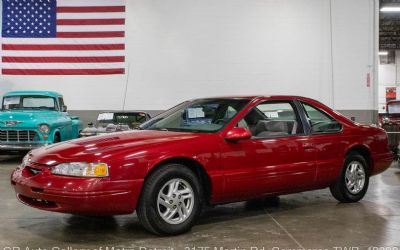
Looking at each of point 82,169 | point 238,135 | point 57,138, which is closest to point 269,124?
point 238,135

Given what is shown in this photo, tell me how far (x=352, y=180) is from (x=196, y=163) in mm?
2393

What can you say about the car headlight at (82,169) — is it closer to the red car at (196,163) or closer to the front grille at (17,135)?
the red car at (196,163)

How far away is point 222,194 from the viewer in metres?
4.46

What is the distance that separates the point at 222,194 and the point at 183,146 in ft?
A: 2.03

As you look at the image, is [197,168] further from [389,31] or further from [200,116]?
Result: [389,31]

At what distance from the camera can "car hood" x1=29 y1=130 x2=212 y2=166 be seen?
3.96 metres

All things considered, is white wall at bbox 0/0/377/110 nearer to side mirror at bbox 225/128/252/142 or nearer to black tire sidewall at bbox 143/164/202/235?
side mirror at bbox 225/128/252/142

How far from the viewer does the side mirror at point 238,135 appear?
14.5 feet

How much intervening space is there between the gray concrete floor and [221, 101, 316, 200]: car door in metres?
0.36

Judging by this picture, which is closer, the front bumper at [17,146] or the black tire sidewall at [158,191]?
the black tire sidewall at [158,191]

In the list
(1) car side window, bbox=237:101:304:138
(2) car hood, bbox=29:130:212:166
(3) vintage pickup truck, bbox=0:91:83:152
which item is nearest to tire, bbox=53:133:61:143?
(3) vintage pickup truck, bbox=0:91:83:152

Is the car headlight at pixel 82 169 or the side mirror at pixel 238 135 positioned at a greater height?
the side mirror at pixel 238 135

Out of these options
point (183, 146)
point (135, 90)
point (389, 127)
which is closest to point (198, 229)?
point (183, 146)

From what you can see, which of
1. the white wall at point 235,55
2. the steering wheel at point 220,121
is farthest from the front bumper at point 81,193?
the white wall at point 235,55
